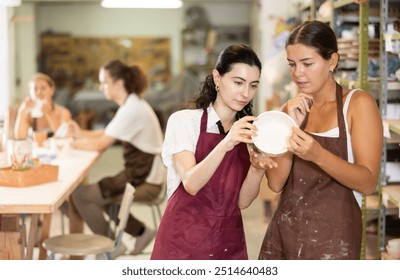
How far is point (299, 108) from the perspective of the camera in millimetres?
2068

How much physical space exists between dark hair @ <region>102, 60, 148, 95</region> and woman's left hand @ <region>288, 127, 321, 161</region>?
9.12 ft

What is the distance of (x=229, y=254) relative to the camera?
2197mm

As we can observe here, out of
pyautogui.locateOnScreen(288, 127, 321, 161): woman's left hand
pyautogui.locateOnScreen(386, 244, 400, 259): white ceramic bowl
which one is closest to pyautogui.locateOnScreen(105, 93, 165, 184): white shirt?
A: pyautogui.locateOnScreen(386, 244, 400, 259): white ceramic bowl

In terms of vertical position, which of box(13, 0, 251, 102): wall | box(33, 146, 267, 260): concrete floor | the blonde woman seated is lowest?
box(33, 146, 267, 260): concrete floor

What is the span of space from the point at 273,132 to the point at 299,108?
0.13 metres

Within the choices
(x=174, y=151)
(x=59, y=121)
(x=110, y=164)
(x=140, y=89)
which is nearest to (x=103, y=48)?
(x=110, y=164)

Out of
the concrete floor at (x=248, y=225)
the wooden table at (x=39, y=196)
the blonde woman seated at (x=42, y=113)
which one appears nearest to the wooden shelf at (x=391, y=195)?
the concrete floor at (x=248, y=225)

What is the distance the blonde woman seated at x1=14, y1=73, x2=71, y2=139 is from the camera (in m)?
5.21

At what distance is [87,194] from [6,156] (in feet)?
2.86

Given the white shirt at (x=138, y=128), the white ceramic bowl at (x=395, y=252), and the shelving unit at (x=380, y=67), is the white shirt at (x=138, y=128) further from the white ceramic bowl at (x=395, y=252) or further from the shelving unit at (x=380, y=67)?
the white ceramic bowl at (x=395, y=252)

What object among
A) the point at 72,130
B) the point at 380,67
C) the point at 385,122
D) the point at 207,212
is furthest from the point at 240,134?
the point at 72,130

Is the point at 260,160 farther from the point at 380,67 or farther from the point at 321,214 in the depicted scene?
the point at 380,67

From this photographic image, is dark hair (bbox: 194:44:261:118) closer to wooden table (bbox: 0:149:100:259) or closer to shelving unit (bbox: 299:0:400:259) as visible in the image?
wooden table (bbox: 0:149:100:259)

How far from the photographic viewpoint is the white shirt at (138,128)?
14.6 ft
